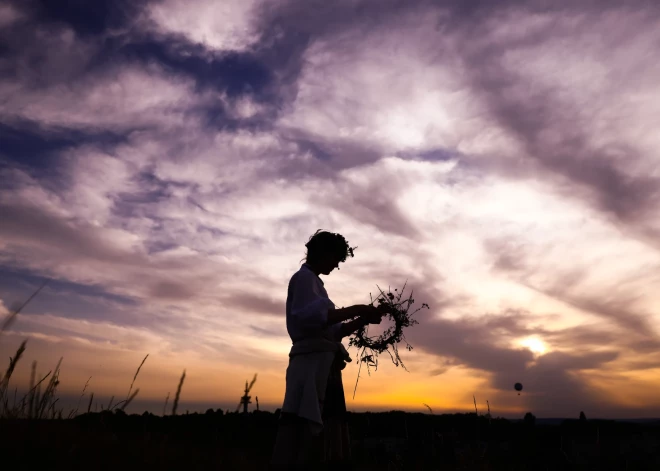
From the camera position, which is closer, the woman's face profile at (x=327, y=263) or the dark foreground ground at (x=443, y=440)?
→ the woman's face profile at (x=327, y=263)

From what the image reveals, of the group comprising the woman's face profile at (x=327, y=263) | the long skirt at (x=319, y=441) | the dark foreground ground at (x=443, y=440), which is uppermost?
the woman's face profile at (x=327, y=263)

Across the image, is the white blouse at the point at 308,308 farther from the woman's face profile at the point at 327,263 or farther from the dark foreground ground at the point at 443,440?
the dark foreground ground at the point at 443,440

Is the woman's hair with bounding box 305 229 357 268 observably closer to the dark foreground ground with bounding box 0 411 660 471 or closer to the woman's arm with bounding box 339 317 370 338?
the woman's arm with bounding box 339 317 370 338

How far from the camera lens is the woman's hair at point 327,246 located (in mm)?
4945

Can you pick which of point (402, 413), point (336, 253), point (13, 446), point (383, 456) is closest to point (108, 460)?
point (13, 446)

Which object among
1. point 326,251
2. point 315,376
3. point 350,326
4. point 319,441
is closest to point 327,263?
point 326,251

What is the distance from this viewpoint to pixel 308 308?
4.42 m

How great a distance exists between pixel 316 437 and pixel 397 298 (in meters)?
2.25

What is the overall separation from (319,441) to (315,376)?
0.54 meters

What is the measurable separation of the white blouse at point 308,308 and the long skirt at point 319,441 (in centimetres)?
40

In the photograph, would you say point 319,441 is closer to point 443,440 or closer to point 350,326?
point 350,326

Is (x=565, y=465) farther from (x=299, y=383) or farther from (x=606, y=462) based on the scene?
(x=299, y=383)

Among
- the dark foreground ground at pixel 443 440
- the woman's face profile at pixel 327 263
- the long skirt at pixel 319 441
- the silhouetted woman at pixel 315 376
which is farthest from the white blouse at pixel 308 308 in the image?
the dark foreground ground at pixel 443 440

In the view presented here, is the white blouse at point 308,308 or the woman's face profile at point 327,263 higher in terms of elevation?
the woman's face profile at point 327,263
